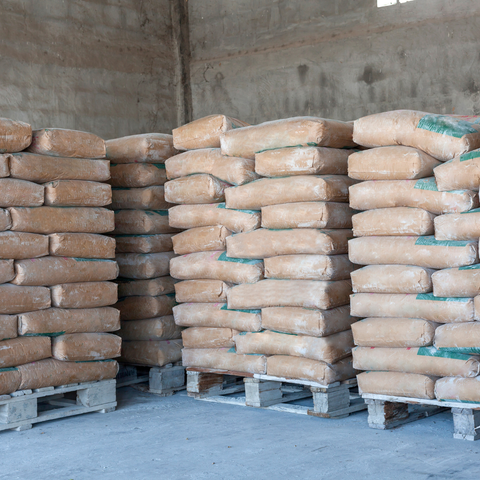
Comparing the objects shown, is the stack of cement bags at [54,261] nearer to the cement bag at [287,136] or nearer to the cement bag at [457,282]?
the cement bag at [287,136]

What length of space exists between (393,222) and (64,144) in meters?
2.41

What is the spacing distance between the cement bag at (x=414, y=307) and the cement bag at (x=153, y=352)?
189cm

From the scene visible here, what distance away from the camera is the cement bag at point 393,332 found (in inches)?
161

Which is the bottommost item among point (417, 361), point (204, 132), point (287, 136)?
point (417, 361)

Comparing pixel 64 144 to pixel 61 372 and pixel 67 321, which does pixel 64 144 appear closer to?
pixel 67 321

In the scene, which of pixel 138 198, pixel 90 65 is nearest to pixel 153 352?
pixel 138 198

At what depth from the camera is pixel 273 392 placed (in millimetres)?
5090

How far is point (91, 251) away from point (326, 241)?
1752mm

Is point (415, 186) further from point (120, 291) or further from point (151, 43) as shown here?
point (151, 43)

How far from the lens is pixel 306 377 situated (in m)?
4.65

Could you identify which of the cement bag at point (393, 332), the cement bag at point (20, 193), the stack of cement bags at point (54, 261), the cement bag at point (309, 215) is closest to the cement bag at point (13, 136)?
the stack of cement bags at point (54, 261)

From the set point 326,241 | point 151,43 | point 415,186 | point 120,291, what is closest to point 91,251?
point 120,291

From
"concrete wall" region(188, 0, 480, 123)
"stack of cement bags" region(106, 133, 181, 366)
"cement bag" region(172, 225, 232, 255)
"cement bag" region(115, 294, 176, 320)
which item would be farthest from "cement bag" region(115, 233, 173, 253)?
"concrete wall" region(188, 0, 480, 123)

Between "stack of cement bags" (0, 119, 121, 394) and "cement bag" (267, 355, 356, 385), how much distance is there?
4.11 ft
